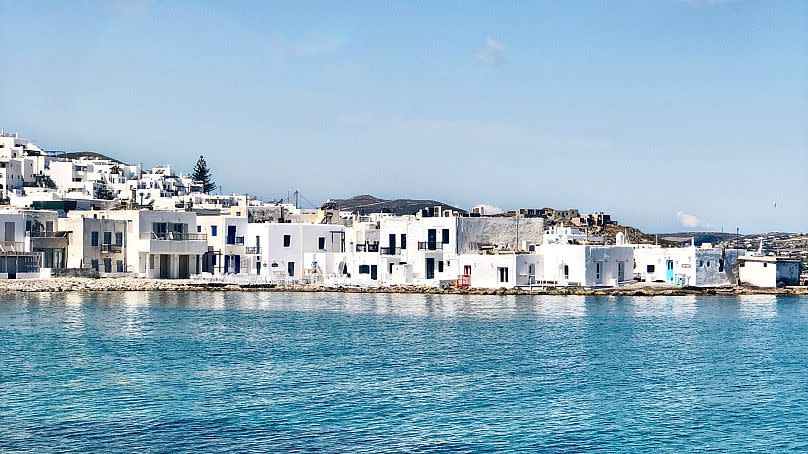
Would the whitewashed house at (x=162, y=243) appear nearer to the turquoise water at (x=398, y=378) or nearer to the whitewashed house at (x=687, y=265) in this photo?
the turquoise water at (x=398, y=378)

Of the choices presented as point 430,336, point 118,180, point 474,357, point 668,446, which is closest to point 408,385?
point 474,357

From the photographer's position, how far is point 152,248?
65.0 meters

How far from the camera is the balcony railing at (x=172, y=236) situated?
65.2 m

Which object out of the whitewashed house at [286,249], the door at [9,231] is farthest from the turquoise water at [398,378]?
the whitewashed house at [286,249]

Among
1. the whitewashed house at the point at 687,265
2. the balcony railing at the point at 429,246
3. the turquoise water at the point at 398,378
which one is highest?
the balcony railing at the point at 429,246

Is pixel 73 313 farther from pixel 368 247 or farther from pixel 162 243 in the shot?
pixel 368 247

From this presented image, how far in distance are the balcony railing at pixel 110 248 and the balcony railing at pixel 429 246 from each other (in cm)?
1847

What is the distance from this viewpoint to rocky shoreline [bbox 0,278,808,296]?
60.9 m

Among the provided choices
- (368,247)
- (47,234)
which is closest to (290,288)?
(368,247)

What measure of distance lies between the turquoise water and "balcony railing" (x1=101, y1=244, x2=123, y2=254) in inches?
445

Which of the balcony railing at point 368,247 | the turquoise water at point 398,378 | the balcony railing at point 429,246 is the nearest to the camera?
the turquoise water at point 398,378

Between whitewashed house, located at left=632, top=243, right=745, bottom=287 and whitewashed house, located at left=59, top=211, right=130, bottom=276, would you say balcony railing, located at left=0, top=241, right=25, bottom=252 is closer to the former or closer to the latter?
whitewashed house, located at left=59, top=211, right=130, bottom=276

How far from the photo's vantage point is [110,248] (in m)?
65.4

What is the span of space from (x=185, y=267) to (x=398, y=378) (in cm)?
3845
